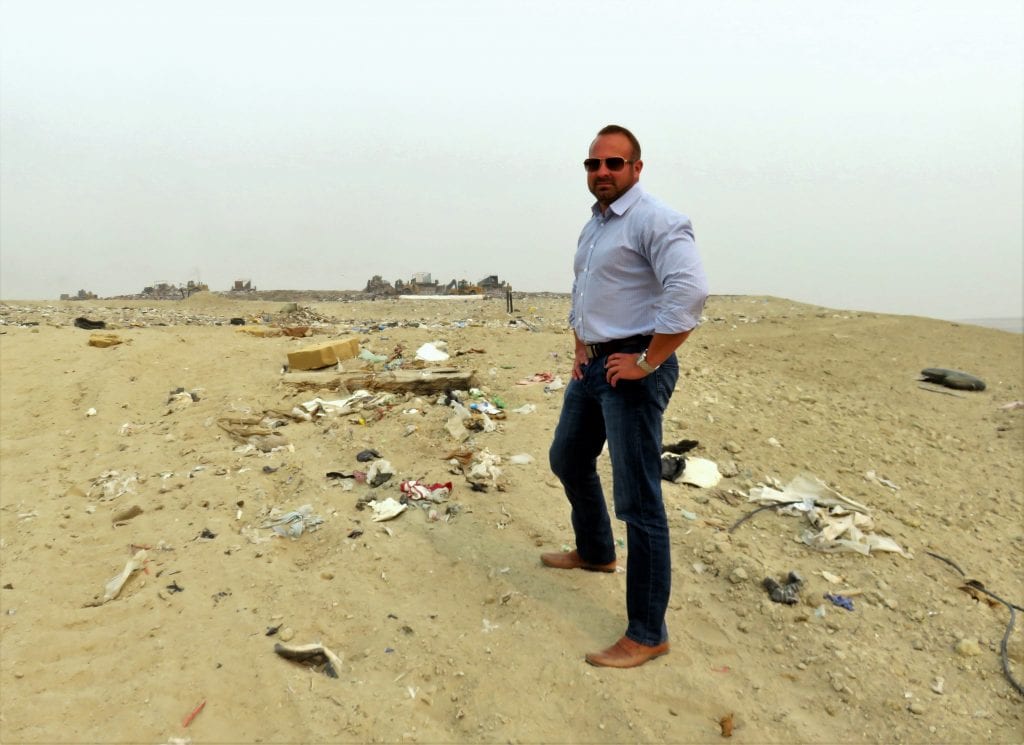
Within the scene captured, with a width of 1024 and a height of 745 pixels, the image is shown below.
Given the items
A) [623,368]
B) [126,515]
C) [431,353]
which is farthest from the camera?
[431,353]

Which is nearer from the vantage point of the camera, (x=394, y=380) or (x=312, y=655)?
(x=312, y=655)

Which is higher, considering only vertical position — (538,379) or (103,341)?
(103,341)

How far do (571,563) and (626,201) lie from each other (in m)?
1.51

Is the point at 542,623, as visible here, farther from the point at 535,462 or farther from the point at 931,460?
the point at 931,460

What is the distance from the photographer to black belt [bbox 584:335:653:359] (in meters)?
2.07

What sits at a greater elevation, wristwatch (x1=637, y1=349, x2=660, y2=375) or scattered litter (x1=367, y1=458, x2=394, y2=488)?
wristwatch (x1=637, y1=349, x2=660, y2=375)

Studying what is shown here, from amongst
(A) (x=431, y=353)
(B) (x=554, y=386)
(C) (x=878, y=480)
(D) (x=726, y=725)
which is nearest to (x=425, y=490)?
(D) (x=726, y=725)

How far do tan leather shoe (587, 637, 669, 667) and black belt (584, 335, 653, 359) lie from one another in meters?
0.98

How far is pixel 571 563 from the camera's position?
8.79 feet

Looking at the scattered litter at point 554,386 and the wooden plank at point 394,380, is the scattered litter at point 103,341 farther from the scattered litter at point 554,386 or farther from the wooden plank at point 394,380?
the scattered litter at point 554,386

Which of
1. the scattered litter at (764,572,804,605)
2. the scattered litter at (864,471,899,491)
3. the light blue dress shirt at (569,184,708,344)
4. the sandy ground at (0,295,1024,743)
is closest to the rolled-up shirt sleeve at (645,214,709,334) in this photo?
the light blue dress shirt at (569,184,708,344)

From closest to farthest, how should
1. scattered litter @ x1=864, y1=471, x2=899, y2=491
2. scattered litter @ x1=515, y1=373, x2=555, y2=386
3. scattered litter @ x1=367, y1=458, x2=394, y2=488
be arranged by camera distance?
scattered litter @ x1=367, y1=458, x2=394, y2=488 → scattered litter @ x1=864, y1=471, x2=899, y2=491 → scattered litter @ x1=515, y1=373, x2=555, y2=386

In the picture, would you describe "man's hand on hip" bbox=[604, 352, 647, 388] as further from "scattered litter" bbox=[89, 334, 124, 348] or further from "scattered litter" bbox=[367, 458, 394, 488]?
"scattered litter" bbox=[89, 334, 124, 348]

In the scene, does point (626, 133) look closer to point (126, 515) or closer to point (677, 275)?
point (677, 275)
